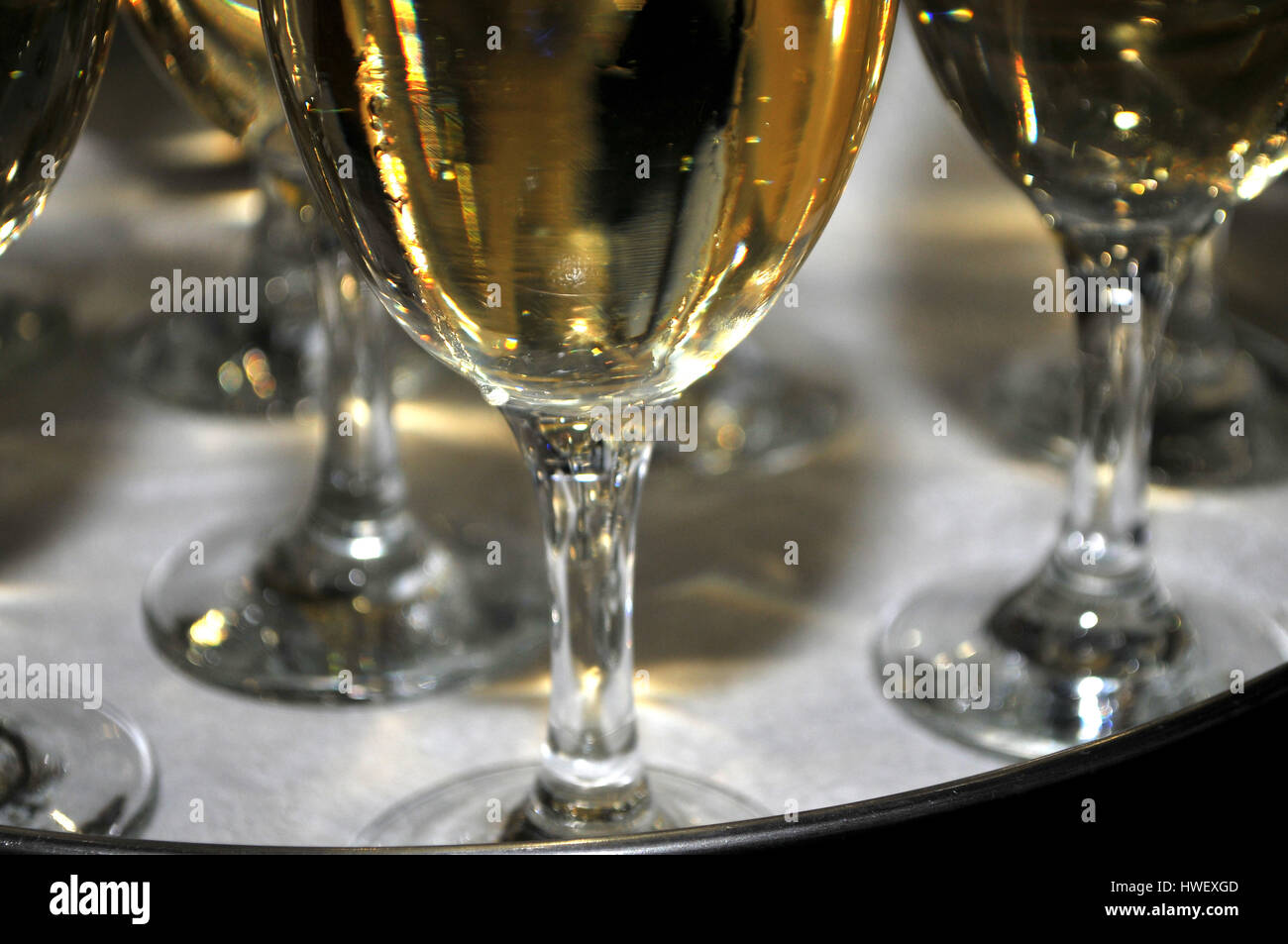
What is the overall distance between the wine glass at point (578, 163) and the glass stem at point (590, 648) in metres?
0.02

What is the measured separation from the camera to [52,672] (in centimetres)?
33

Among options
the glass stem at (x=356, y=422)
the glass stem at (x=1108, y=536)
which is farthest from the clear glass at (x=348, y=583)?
the glass stem at (x=1108, y=536)

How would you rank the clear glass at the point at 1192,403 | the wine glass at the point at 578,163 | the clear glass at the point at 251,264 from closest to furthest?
the wine glass at the point at 578,163, the clear glass at the point at 251,264, the clear glass at the point at 1192,403

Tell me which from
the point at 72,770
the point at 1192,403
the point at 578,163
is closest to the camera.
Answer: the point at 578,163

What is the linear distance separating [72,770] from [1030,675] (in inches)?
7.3

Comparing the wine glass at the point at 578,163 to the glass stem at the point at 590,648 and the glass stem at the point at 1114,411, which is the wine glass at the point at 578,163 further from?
the glass stem at the point at 1114,411

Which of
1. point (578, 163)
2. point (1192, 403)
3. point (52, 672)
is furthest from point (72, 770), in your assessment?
point (1192, 403)

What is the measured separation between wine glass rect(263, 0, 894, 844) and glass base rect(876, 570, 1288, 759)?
12 cm

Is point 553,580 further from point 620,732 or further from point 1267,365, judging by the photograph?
point 1267,365

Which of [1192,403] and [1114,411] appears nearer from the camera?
[1114,411]

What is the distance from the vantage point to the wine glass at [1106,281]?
260 mm

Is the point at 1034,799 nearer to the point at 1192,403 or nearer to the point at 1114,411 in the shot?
the point at 1114,411

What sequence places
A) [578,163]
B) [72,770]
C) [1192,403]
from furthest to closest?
[1192,403] → [72,770] → [578,163]
